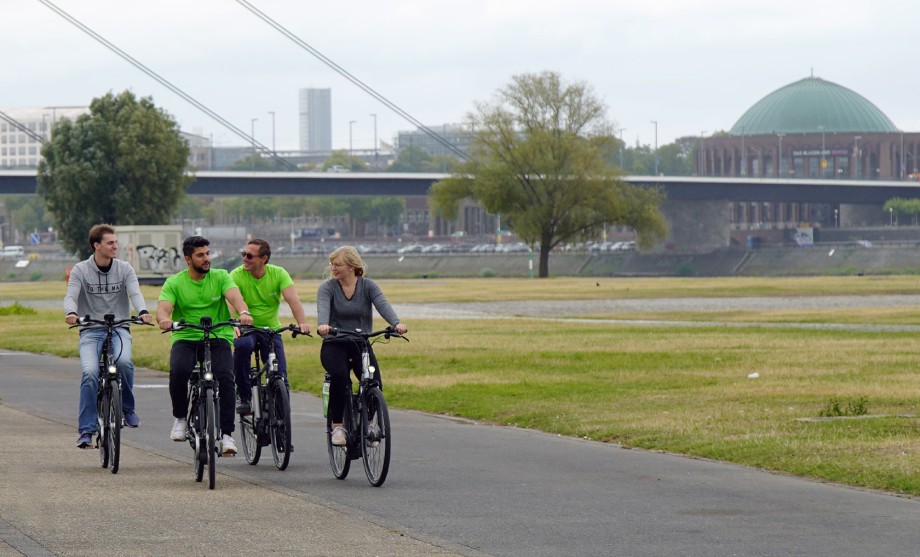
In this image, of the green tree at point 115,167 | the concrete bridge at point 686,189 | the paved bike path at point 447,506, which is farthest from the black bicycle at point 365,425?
the concrete bridge at point 686,189

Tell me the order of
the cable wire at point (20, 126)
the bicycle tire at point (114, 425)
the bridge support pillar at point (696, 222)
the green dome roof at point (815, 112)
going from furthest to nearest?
1. the green dome roof at point (815, 112)
2. the bridge support pillar at point (696, 222)
3. the cable wire at point (20, 126)
4. the bicycle tire at point (114, 425)

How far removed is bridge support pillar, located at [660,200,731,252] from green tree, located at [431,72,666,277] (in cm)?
4000

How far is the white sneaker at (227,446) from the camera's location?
12.3m

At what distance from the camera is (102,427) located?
12984 mm

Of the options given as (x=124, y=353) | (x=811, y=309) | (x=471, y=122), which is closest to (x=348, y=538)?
(x=124, y=353)

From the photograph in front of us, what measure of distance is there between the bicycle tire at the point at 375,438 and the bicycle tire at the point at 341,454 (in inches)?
6.6

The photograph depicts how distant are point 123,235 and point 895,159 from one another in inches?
5066

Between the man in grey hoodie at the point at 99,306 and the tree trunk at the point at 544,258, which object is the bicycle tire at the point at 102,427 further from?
the tree trunk at the point at 544,258

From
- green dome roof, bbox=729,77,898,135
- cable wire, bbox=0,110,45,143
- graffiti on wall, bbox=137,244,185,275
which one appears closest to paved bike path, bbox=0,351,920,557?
cable wire, bbox=0,110,45,143

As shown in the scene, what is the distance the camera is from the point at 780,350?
26.9m

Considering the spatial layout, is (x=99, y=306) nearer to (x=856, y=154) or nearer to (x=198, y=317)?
(x=198, y=317)

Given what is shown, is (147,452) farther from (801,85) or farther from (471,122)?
(801,85)

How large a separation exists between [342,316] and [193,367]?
1.30 meters

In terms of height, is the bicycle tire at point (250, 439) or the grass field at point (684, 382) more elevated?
the bicycle tire at point (250, 439)
